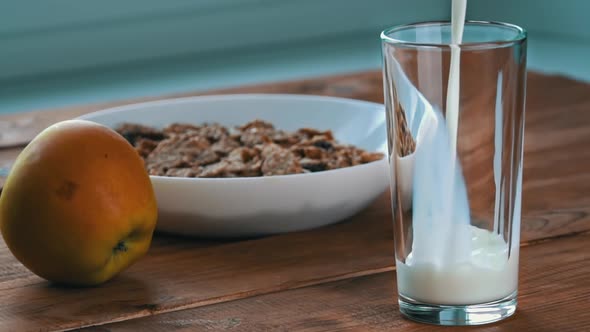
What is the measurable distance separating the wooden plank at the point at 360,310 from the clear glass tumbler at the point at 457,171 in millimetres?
21

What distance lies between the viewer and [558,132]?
120cm

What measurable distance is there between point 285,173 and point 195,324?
9.7 inches

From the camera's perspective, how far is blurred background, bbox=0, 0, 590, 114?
3.04 meters

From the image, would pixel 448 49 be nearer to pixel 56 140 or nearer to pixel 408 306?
pixel 408 306

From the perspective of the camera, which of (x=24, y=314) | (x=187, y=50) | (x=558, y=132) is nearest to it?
(x=24, y=314)

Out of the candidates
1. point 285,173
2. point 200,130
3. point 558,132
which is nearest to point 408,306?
point 285,173

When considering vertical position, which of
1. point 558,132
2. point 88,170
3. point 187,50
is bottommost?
point 187,50

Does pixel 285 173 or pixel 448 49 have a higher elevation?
pixel 448 49

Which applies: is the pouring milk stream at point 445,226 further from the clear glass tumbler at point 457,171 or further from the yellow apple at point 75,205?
the yellow apple at point 75,205

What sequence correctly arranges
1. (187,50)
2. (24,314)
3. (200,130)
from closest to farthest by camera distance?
(24,314), (200,130), (187,50)

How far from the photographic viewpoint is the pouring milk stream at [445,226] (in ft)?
2.04

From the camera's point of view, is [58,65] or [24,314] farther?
[58,65]

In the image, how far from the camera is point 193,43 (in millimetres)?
3404

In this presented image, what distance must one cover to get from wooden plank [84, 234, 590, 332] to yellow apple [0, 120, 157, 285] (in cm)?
8
